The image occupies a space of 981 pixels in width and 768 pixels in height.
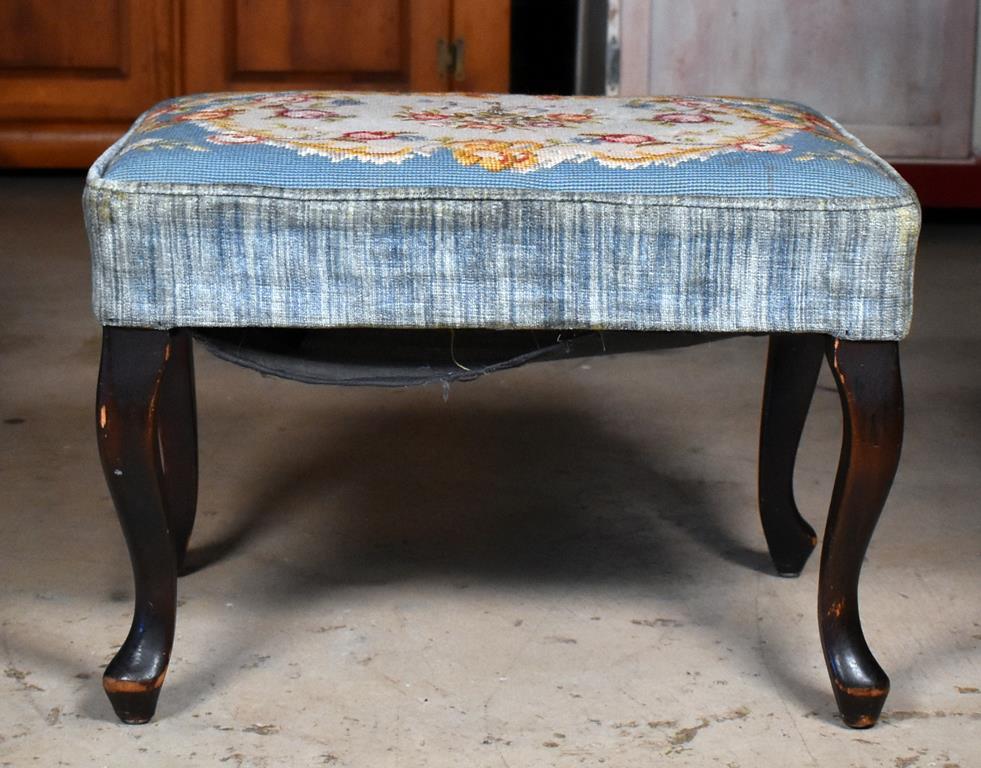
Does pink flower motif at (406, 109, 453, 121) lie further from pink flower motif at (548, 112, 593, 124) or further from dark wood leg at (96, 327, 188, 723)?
dark wood leg at (96, 327, 188, 723)

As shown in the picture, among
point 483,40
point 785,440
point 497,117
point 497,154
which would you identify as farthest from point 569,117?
point 483,40

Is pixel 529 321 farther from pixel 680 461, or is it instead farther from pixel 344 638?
pixel 680 461

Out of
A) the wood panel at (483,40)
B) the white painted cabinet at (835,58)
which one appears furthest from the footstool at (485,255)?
the wood panel at (483,40)

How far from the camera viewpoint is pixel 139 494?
941 mm

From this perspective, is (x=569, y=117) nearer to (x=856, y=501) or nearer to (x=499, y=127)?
(x=499, y=127)

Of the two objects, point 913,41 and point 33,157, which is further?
point 33,157

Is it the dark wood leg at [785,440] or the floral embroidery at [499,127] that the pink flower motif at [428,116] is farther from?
the dark wood leg at [785,440]

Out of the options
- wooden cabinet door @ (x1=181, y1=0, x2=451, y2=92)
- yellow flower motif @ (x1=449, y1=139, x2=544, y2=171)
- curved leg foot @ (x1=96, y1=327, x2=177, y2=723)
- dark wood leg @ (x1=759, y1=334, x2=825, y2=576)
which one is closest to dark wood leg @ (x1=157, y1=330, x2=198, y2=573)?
curved leg foot @ (x1=96, y1=327, x2=177, y2=723)

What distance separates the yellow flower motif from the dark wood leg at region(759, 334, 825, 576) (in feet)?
1.05

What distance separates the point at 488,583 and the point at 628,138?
1.36 ft

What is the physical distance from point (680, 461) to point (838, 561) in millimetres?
547

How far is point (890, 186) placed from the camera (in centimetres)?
92

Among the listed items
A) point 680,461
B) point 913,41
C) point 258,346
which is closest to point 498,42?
point 913,41

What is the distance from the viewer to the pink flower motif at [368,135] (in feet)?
3.13
